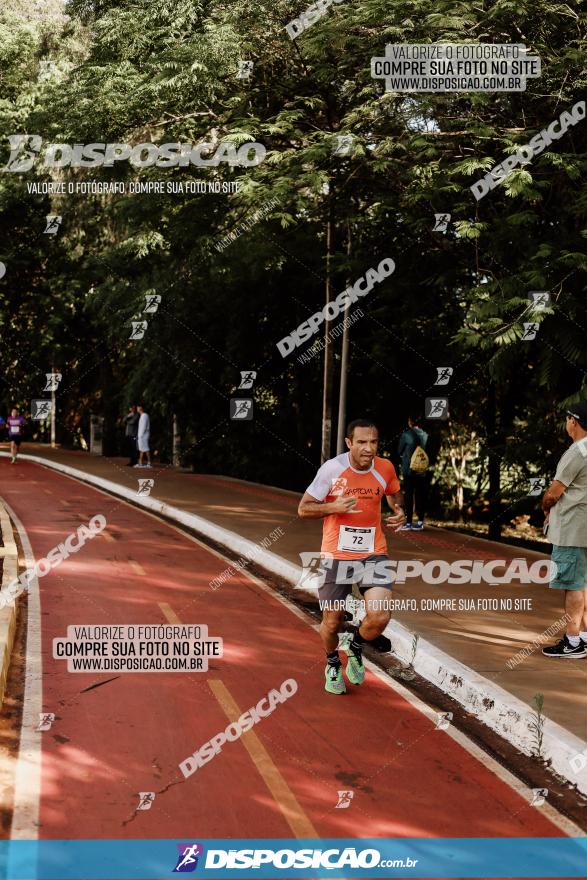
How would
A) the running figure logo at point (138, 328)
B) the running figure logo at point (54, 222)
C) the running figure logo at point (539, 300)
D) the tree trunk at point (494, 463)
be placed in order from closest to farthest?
the running figure logo at point (539, 300) → the tree trunk at point (494, 463) → the running figure logo at point (138, 328) → the running figure logo at point (54, 222)

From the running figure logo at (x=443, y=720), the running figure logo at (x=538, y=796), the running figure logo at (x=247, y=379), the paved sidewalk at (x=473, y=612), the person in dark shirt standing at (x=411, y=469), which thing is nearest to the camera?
the running figure logo at (x=538, y=796)

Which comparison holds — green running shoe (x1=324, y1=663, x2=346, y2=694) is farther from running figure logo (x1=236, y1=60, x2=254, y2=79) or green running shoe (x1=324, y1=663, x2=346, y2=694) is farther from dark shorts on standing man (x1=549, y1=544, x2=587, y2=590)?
running figure logo (x1=236, y1=60, x2=254, y2=79)

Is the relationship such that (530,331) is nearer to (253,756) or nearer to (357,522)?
(357,522)

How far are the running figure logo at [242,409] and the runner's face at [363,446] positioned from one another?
800 inches

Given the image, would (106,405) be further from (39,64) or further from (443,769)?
(443,769)

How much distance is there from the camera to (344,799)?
18.1 ft

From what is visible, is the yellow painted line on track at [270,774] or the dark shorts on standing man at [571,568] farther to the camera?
the dark shorts on standing man at [571,568]

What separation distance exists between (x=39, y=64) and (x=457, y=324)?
75.4 feet

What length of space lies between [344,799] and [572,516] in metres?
3.39

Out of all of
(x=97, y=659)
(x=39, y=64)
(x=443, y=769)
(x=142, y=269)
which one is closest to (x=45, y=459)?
(x=142, y=269)

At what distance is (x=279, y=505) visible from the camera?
68.4 ft

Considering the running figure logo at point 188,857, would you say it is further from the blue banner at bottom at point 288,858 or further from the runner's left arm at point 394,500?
the runner's left arm at point 394,500

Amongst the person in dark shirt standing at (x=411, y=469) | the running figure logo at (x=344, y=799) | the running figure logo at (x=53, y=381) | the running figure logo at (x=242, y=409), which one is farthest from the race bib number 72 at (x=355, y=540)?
the running figure logo at (x=53, y=381)

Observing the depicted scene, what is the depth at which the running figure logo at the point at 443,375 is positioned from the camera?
20.3 meters
